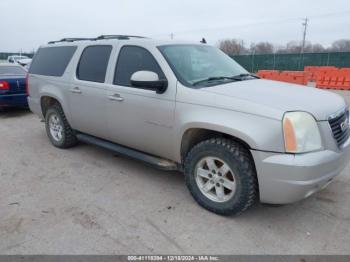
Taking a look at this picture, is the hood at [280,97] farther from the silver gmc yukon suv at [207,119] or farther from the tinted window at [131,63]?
the tinted window at [131,63]

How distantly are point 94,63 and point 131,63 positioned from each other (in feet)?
2.71

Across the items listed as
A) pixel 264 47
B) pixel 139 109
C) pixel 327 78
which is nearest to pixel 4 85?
pixel 139 109

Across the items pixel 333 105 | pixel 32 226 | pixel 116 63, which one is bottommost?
pixel 32 226

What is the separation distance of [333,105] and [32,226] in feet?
11.0

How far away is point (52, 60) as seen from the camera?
539 centimetres

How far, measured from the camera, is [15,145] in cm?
588

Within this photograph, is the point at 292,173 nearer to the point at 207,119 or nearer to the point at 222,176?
the point at 222,176

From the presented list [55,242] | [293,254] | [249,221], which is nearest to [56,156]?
[55,242]

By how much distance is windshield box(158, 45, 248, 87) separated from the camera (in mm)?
3535

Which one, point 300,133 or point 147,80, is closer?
point 300,133

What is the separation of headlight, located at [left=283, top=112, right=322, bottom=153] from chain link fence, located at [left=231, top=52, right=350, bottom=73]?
25144 mm

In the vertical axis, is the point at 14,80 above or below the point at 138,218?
above

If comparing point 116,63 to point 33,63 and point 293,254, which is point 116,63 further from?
point 293,254

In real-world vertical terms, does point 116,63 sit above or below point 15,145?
above
